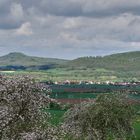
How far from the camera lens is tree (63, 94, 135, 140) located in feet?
170

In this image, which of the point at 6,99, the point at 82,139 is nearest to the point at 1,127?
the point at 6,99

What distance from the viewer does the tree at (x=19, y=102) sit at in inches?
1046

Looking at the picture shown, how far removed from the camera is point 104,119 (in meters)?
51.7

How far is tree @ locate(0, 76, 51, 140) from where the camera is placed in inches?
1046

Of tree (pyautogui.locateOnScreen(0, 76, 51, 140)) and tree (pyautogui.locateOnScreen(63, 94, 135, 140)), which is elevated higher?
tree (pyautogui.locateOnScreen(0, 76, 51, 140))

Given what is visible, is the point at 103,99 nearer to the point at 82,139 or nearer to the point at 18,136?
the point at 82,139

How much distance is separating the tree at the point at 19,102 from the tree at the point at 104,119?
23941mm

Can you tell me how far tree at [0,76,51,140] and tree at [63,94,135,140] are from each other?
23.9m

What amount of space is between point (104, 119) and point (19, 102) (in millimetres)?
25954

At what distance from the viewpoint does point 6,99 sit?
2662 cm

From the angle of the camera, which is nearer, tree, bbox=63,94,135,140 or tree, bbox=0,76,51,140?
tree, bbox=0,76,51,140

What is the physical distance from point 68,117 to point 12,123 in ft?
91.9

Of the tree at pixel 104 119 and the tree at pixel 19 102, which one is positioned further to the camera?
the tree at pixel 104 119

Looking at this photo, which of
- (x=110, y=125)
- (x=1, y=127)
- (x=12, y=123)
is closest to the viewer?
(x=1, y=127)
